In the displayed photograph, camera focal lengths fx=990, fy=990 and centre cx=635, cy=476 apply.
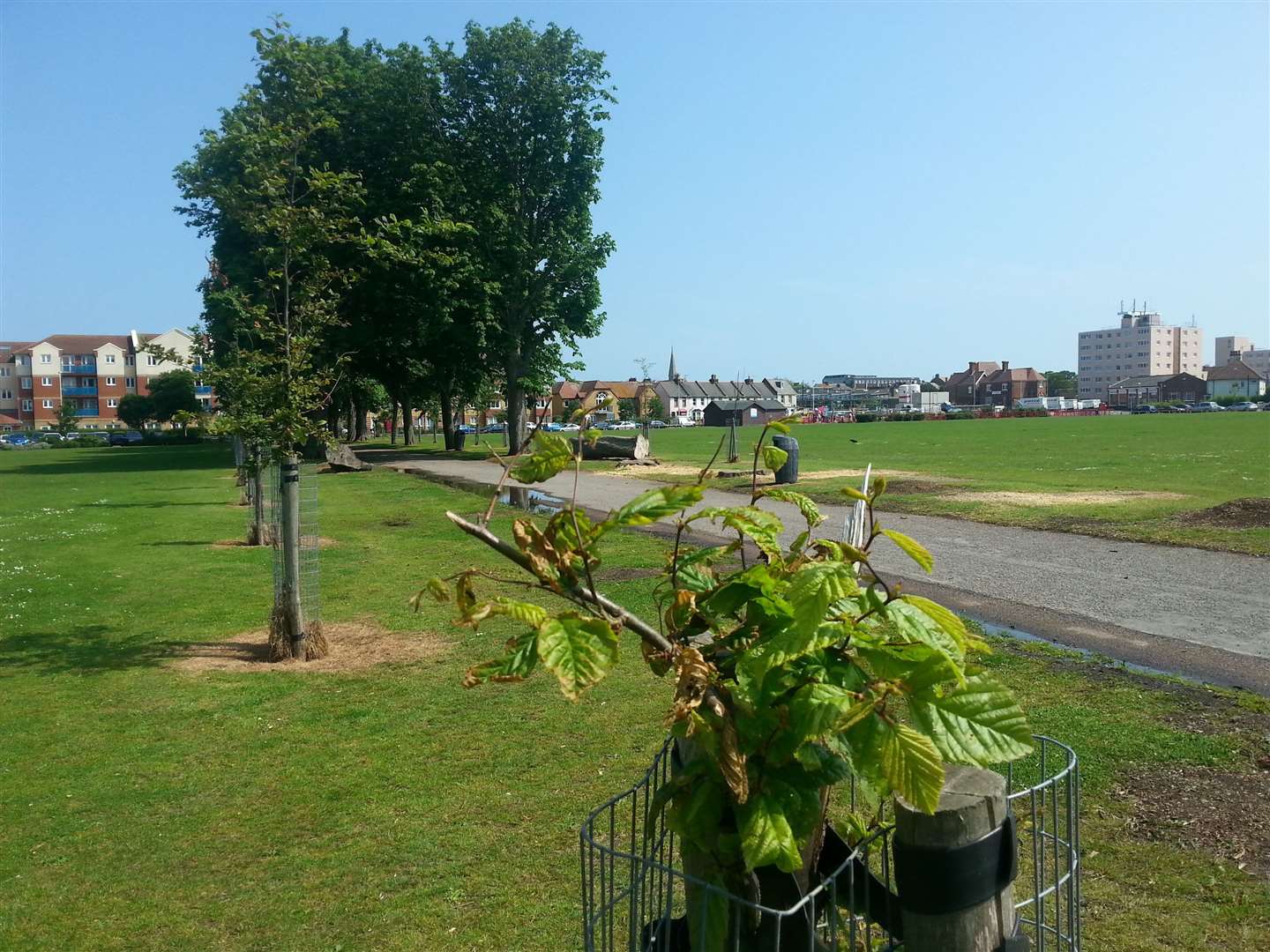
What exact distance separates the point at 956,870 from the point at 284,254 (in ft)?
31.3

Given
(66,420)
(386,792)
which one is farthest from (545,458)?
(66,420)

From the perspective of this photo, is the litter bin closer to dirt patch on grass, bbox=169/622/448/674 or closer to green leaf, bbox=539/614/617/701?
dirt patch on grass, bbox=169/622/448/674

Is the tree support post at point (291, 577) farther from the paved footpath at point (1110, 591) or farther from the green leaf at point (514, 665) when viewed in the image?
the green leaf at point (514, 665)

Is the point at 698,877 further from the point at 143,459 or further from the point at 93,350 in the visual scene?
the point at 93,350

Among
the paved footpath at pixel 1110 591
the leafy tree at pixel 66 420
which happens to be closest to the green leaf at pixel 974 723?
the paved footpath at pixel 1110 591

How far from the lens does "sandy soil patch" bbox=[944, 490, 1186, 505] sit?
67.4 ft

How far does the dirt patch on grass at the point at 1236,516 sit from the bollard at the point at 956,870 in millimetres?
16197

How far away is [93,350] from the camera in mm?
141375

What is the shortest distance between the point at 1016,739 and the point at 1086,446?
156 ft

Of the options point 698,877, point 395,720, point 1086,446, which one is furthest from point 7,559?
point 1086,446

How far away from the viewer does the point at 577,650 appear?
1.84 m

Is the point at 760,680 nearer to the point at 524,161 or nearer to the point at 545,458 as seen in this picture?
the point at 545,458

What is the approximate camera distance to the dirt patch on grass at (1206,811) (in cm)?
487

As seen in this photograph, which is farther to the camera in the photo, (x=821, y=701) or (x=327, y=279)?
(x=327, y=279)
